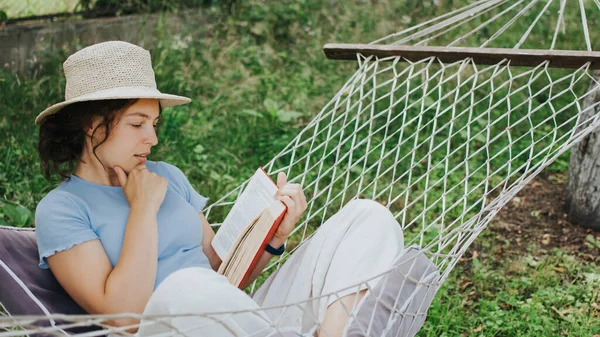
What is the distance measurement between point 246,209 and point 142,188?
0.96 ft

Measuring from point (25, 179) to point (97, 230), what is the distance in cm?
141

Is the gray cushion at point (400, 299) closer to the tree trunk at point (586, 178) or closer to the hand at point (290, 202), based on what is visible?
the hand at point (290, 202)

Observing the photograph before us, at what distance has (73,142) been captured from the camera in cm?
167

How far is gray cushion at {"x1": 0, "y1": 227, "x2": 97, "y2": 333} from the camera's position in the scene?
1.54m

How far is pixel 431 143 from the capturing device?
2148 millimetres

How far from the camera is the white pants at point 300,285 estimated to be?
1388 mm

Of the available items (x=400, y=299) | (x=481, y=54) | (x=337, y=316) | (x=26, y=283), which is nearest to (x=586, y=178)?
(x=481, y=54)

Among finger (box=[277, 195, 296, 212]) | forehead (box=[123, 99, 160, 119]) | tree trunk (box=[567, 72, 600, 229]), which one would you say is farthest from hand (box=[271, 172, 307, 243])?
tree trunk (box=[567, 72, 600, 229])

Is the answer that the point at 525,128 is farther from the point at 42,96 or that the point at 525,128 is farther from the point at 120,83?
the point at 120,83

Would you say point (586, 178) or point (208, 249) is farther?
point (586, 178)

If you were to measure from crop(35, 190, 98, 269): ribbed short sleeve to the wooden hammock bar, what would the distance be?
1.05m

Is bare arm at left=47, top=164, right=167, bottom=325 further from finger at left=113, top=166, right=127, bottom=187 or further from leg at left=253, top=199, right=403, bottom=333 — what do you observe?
leg at left=253, top=199, right=403, bottom=333

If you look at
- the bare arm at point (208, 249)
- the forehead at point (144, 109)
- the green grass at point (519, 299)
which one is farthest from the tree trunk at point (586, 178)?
the forehead at point (144, 109)

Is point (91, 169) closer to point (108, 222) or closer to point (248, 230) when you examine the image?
point (108, 222)
